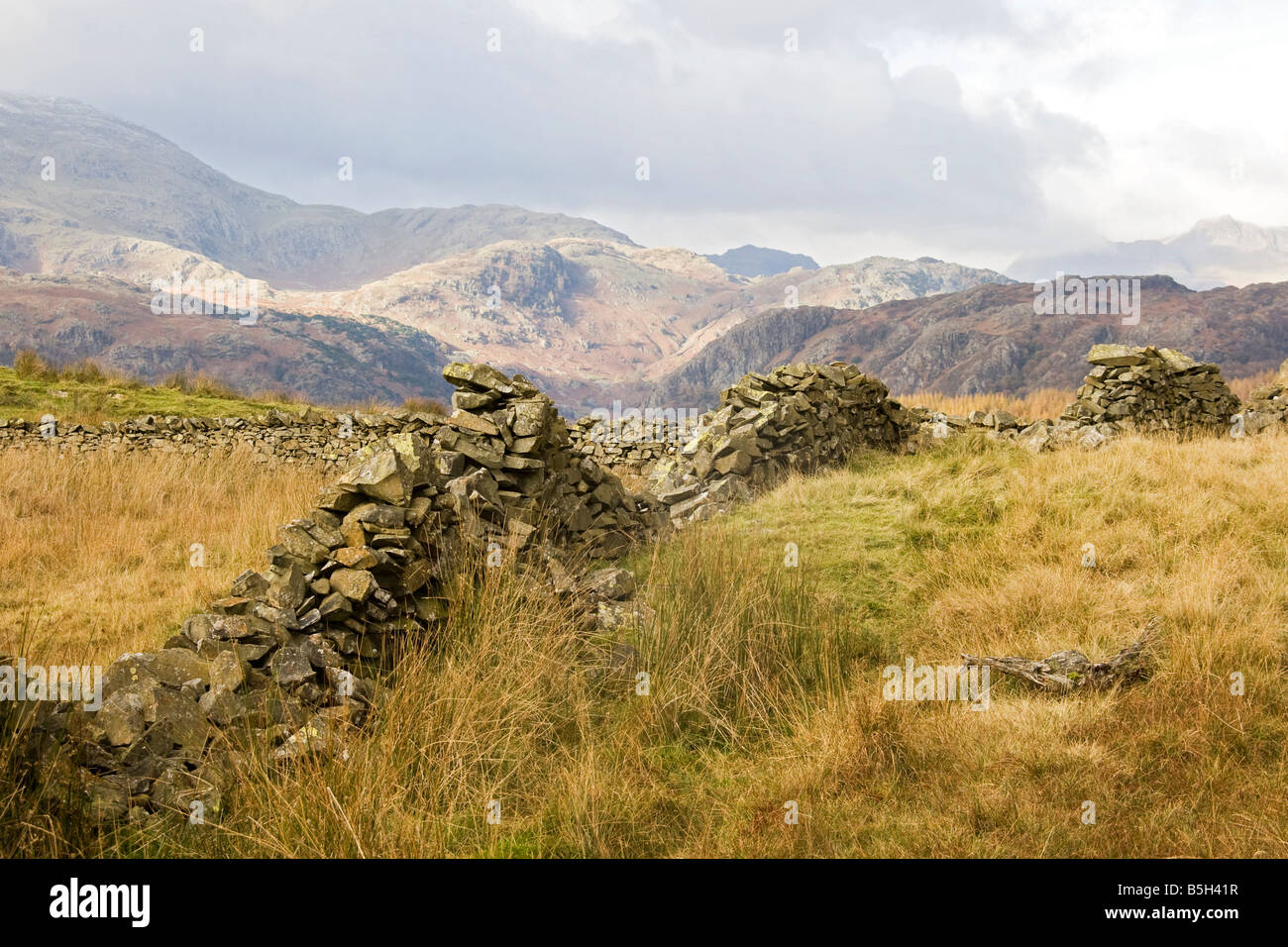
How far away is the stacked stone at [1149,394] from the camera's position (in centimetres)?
1485

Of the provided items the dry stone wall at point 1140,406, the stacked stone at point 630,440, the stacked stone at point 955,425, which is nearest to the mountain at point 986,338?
the stacked stone at point 630,440

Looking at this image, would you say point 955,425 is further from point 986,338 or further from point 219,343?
point 219,343

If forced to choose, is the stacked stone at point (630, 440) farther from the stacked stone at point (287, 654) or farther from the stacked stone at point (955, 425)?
the stacked stone at point (287, 654)

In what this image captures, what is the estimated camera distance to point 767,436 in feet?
39.3

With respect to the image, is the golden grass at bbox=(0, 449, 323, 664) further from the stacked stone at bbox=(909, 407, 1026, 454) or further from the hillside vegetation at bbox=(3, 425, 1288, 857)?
the stacked stone at bbox=(909, 407, 1026, 454)

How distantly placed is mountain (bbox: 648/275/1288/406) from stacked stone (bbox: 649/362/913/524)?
27204 millimetres

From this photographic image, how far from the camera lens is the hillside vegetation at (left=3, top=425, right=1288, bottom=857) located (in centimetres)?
335

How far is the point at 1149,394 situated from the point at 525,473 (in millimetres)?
13309

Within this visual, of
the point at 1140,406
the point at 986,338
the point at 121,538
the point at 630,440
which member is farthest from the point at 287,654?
the point at 986,338

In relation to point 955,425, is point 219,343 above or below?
above

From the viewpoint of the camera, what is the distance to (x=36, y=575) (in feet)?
25.9
